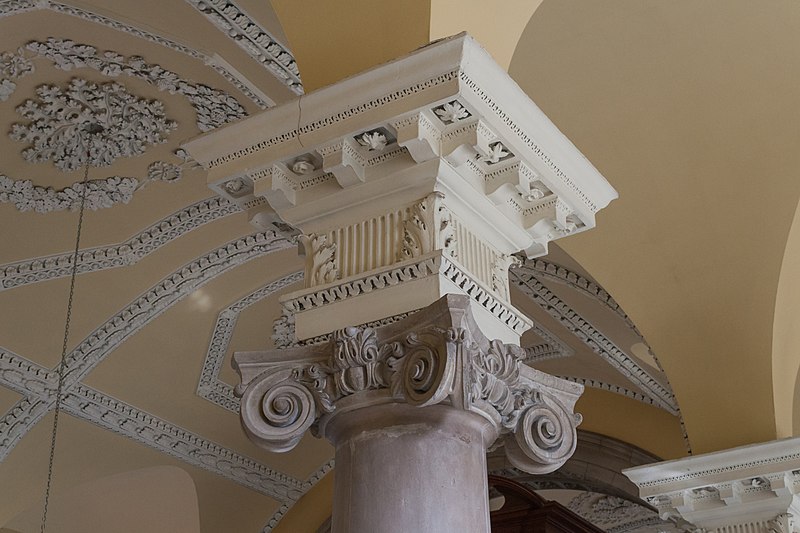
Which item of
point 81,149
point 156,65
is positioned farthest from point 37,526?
point 156,65

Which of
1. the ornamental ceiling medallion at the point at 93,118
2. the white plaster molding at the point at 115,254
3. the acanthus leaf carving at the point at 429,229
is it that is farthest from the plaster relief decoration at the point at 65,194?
the acanthus leaf carving at the point at 429,229

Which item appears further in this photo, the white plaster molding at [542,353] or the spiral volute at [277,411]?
the white plaster molding at [542,353]

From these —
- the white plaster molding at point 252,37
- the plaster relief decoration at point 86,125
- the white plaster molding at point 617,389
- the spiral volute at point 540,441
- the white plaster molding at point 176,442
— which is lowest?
the spiral volute at point 540,441

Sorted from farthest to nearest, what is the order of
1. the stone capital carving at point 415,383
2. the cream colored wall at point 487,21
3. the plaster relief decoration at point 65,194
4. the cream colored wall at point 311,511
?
the cream colored wall at point 311,511 → the plaster relief decoration at point 65,194 → the cream colored wall at point 487,21 → the stone capital carving at point 415,383

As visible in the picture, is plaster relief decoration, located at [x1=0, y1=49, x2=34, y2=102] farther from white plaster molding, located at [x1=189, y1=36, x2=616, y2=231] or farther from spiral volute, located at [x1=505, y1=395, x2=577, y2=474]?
spiral volute, located at [x1=505, y1=395, x2=577, y2=474]

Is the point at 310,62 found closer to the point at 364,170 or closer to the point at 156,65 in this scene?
the point at 364,170

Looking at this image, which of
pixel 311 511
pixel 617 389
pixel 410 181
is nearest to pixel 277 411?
pixel 410 181

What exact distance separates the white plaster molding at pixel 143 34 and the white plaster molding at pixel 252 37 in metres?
0.26

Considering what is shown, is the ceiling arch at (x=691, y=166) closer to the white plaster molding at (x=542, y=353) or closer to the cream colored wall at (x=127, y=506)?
the white plaster molding at (x=542, y=353)

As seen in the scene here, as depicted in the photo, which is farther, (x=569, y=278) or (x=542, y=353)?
(x=542, y=353)

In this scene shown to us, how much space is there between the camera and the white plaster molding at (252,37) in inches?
211

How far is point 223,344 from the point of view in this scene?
8.81 metres

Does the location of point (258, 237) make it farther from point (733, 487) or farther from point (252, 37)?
point (733, 487)

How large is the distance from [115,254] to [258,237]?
1.08 metres
